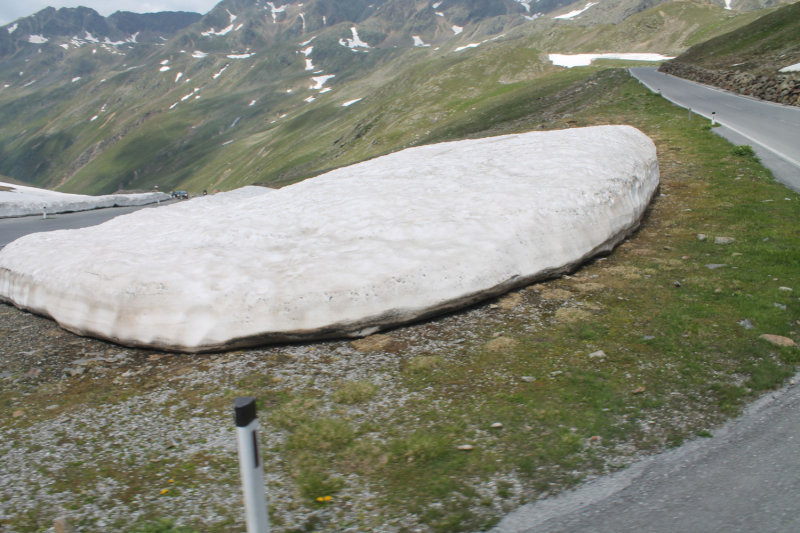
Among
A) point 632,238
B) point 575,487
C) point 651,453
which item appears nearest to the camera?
point 575,487

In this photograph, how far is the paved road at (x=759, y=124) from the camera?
16.1 m

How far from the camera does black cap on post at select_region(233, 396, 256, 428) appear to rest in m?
2.77

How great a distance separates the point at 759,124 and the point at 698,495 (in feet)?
85.8

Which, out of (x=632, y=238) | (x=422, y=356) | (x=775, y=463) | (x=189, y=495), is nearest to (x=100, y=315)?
(x=189, y=495)

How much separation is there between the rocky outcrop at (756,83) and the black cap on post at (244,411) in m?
37.2

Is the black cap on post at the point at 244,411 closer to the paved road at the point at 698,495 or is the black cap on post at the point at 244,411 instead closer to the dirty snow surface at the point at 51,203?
the paved road at the point at 698,495

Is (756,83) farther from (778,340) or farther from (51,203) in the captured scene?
(51,203)

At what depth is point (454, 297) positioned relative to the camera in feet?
23.9

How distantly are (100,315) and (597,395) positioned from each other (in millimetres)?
6437

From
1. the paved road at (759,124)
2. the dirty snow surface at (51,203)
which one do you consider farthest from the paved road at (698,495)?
the dirty snow surface at (51,203)

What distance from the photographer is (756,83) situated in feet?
116

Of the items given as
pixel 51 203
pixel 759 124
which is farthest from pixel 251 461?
pixel 51 203

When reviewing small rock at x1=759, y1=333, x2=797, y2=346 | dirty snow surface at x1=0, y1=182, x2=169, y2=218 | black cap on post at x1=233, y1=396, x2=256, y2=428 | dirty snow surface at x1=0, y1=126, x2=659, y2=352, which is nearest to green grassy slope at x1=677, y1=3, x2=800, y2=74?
dirty snow surface at x1=0, y1=126, x2=659, y2=352

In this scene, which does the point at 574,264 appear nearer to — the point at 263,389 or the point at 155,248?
the point at 263,389
